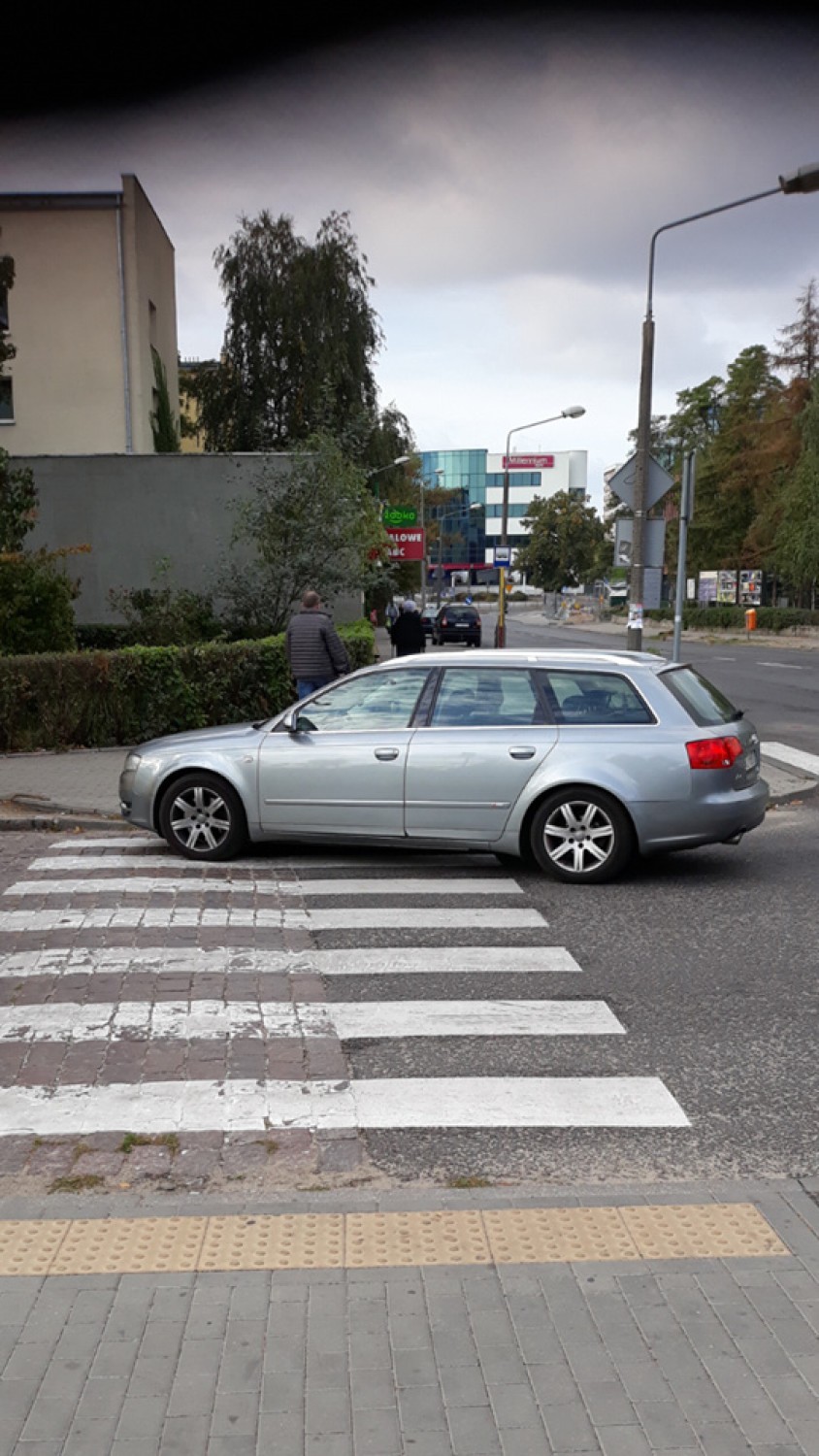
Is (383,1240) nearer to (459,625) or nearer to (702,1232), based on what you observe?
(702,1232)

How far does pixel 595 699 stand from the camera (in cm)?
835

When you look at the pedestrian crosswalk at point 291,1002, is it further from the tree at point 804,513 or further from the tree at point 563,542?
the tree at point 563,542

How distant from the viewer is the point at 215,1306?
131 inches

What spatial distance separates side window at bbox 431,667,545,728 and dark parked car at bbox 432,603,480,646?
38.9 metres

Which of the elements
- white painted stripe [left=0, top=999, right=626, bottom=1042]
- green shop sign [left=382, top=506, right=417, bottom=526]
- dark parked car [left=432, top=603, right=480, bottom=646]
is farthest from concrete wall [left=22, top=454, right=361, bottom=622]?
dark parked car [left=432, top=603, right=480, bottom=646]

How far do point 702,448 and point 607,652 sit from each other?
70.2 meters

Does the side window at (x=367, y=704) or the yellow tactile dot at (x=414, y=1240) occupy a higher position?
the side window at (x=367, y=704)

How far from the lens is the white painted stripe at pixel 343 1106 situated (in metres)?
4.52

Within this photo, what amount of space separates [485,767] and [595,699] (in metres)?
0.86

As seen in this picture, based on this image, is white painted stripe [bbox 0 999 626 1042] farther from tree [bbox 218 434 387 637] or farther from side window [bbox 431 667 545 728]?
tree [bbox 218 434 387 637]

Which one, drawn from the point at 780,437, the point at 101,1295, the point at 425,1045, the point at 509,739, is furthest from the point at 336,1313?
the point at 780,437

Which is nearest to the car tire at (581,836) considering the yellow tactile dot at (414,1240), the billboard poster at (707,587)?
the yellow tactile dot at (414,1240)

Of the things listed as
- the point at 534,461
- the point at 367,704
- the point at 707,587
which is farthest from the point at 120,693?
the point at 534,461

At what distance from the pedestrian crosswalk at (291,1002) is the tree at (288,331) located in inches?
1278
